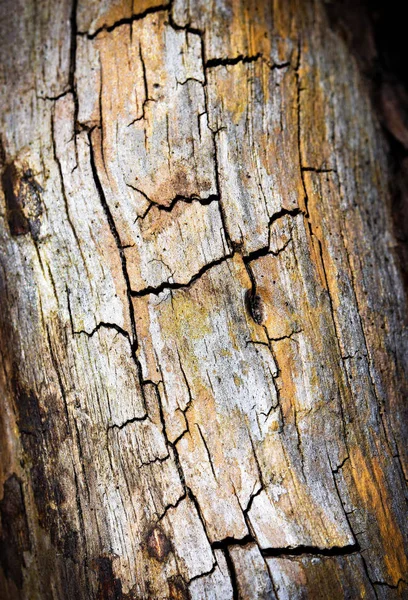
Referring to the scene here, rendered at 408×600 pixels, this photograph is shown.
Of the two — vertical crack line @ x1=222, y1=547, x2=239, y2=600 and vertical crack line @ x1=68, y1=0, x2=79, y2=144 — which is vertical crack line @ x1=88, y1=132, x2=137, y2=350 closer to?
vertical crack line @ x1=68, y1=0, x2=79, y2=144

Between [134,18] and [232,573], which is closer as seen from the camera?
[232,573]

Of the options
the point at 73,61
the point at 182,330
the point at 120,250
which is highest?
the point at 73,61

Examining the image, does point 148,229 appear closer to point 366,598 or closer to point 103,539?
point 103,539

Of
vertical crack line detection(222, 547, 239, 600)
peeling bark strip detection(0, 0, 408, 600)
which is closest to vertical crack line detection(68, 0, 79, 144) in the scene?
peeling bark strip detection(0, 0, 408, 600)

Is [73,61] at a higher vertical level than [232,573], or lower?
higher

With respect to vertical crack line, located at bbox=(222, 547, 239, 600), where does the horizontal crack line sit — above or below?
above

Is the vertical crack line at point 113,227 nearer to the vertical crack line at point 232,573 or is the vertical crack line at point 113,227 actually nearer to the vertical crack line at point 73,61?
the vertical crack line at point 73,61

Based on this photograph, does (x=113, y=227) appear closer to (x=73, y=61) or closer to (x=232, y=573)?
(x=73, y=61)

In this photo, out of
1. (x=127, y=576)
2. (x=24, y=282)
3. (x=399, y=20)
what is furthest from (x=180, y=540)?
(x=399, y=20)

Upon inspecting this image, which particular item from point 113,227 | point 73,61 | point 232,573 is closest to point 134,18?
point 73,61
